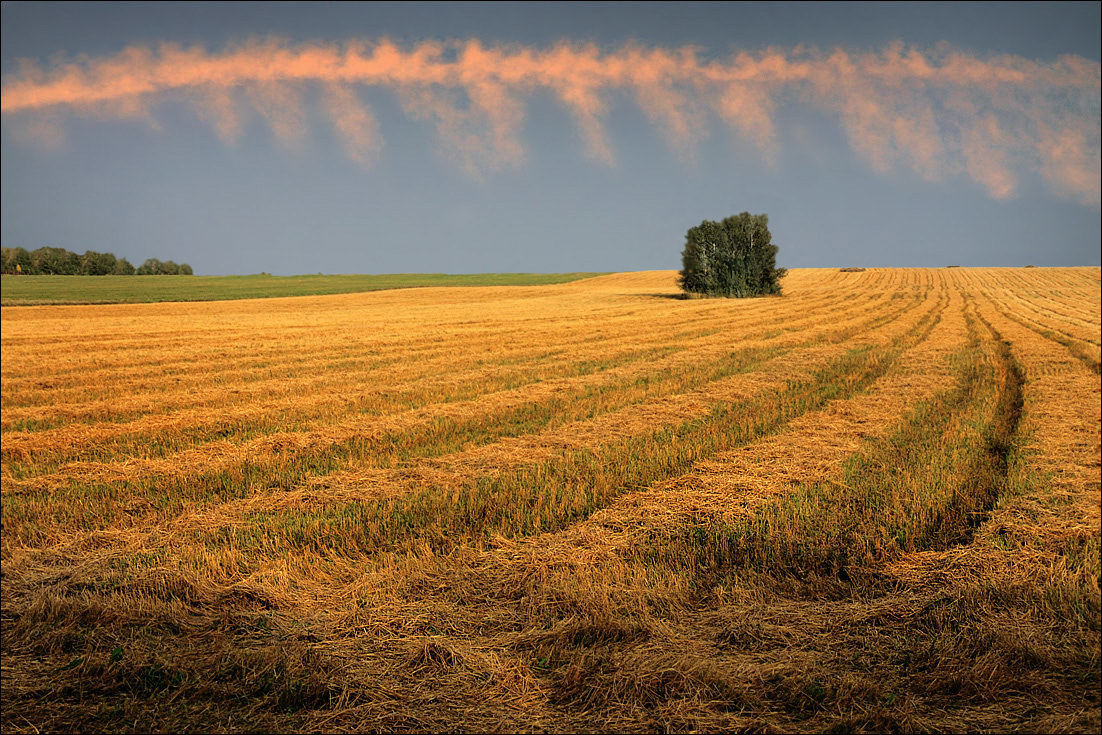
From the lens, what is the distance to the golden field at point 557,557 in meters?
3.79

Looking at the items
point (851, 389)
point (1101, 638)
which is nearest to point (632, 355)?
point (851, 389)

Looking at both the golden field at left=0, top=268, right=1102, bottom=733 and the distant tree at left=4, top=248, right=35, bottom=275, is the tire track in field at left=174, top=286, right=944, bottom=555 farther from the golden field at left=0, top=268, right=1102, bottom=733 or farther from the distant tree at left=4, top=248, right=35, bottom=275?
the distant tree at left=4, top=248, right=35, bottom=275

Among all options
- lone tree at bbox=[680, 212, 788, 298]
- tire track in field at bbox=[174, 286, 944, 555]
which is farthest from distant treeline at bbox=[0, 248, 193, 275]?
tire track in field at bbox=[174, 286, 944, 555]

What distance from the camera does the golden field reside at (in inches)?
149

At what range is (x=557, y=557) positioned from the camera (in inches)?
217

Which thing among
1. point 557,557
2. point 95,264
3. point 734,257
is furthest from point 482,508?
point 95,264

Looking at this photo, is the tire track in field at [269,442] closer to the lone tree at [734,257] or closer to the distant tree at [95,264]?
the lone tree at [734,257]

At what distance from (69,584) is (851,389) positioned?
12.6 meters

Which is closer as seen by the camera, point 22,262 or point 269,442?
point 269,442

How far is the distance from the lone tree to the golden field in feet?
136

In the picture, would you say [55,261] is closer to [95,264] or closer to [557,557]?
[95,264]

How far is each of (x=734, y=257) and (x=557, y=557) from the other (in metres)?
52.4

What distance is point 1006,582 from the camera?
16.6ft

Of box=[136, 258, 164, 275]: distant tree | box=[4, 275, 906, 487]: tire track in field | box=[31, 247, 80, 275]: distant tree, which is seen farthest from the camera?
box=[136, 258, 164, 275]: distant tree
